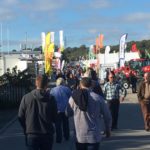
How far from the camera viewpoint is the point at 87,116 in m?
7.49

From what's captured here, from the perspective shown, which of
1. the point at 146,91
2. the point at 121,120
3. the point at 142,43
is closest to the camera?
the point at 146,91

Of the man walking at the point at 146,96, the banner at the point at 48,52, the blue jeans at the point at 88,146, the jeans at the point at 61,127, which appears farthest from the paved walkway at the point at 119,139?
the banner at the point at 48,52

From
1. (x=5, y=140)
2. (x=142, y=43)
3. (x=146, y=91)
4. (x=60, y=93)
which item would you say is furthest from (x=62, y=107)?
(x=142, y=43)

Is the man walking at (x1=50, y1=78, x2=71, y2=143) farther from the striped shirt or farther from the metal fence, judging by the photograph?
the metal fence

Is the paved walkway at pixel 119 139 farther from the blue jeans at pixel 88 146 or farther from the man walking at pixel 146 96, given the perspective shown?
the blue jeans at pixel 88 146

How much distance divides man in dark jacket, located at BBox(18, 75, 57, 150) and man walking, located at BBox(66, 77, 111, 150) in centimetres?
33

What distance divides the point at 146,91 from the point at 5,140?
4.00 meters

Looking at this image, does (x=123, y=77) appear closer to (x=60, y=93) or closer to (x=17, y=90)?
(x=17, y=90)

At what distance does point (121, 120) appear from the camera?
18.4 metres

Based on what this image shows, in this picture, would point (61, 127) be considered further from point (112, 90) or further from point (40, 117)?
point (40, 117)

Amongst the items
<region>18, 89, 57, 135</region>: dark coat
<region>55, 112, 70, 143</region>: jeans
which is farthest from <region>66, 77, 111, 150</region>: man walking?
<region>55, 112, 70, 143</region>: jeans

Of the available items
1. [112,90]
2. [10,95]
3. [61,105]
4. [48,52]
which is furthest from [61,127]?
[48,52]

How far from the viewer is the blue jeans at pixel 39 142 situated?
7.49 m

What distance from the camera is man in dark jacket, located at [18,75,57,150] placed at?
7.49m
